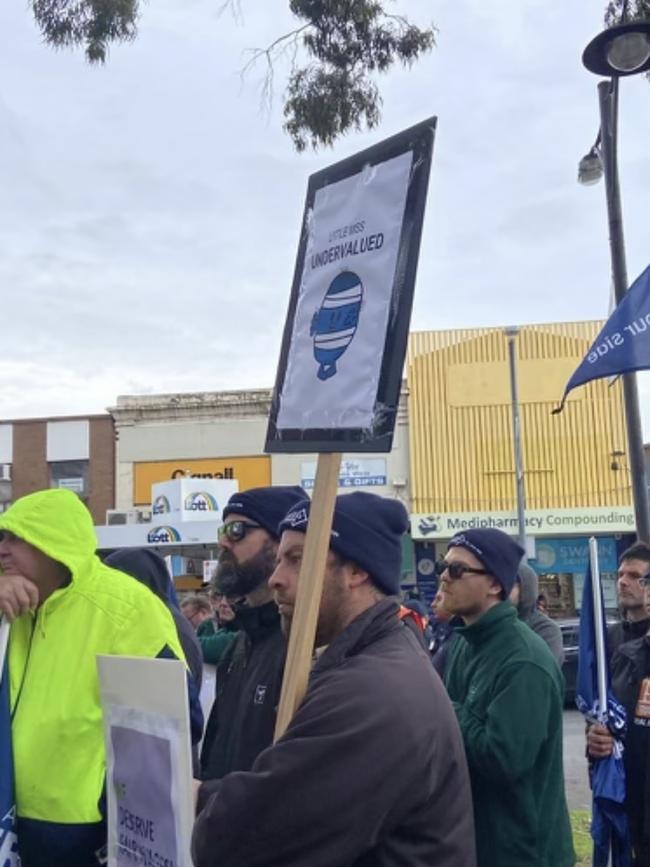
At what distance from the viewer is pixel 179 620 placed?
4.28 meters

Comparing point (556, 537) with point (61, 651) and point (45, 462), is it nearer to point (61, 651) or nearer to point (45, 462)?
point (45, 462)

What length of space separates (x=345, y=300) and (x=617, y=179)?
5935mm

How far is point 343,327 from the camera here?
246 centimetres

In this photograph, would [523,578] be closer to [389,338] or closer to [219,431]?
[389,338]

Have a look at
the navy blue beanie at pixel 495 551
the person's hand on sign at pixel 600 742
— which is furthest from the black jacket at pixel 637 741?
the navy blue beanie at pixel 495 551

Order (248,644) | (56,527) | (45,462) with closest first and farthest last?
(56,527), (248,644), (45,462)

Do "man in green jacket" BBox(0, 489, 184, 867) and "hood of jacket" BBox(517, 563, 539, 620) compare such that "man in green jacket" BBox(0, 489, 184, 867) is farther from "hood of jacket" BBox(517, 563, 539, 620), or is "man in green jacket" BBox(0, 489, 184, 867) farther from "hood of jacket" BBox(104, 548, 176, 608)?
"hood of jacket" BBox(517, 563, 539, 620)

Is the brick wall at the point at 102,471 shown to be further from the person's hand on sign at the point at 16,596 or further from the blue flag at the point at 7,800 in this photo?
the blue flag at the point at 7,800

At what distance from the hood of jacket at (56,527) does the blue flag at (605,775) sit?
2.44 metres

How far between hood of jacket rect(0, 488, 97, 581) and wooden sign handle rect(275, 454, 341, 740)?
4.01 feet

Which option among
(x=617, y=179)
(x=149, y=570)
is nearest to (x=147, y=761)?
(x=149, y=570)

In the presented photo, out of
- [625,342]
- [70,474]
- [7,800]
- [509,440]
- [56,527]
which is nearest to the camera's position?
[7,800]

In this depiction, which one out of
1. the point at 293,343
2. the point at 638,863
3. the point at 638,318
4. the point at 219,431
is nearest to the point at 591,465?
the point at 219,431

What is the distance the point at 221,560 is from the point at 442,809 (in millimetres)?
1811
